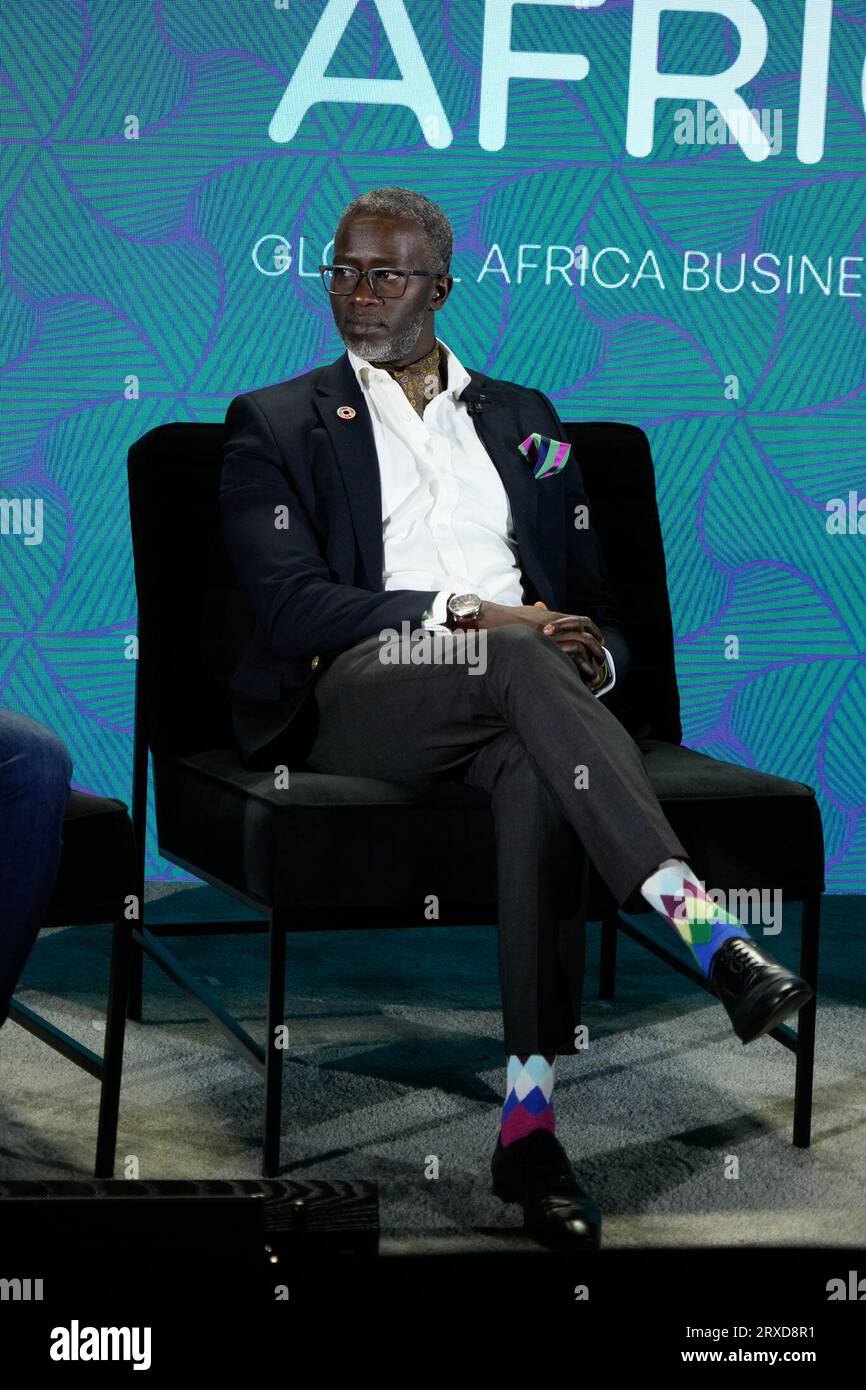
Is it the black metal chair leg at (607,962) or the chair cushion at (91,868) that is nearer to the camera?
the chair cushion at (91,868)

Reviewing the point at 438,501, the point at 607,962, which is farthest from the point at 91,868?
the point at 607,962

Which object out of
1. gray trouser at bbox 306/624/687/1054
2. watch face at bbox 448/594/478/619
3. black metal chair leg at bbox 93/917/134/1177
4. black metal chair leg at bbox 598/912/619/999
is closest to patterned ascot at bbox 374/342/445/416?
watch face at bbox 448/594/478/619

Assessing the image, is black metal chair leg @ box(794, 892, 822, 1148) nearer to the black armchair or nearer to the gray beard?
the black armchair

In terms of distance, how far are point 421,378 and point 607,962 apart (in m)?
1.11

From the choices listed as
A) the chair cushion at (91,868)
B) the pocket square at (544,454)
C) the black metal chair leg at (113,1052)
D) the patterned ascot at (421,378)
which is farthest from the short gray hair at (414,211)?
the black metal chair leg at (113,1052)

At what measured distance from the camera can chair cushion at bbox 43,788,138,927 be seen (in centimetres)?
209

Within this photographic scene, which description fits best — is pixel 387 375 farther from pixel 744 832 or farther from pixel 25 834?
pixel 25 834

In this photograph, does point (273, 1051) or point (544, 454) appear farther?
point (544, 454)

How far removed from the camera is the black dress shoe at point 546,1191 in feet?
6.43

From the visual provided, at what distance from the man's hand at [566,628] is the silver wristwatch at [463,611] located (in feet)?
0.06

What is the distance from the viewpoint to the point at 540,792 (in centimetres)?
214

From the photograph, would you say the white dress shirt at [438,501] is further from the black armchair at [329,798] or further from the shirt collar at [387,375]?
the black armchair at [329,798]

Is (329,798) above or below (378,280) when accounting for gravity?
below

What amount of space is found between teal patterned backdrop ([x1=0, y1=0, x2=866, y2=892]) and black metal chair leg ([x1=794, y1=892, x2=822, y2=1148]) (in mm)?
1465
